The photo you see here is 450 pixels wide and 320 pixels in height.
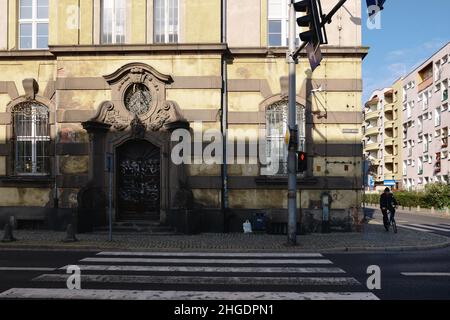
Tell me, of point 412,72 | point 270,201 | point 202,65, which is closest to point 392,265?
point 270,201

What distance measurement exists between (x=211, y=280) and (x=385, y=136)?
262ft

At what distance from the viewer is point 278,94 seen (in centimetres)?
1748

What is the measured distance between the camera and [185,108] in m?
17.3

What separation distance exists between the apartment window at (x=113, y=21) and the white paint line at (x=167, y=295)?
12.1 metres

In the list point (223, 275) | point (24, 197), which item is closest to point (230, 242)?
point (223, 275)

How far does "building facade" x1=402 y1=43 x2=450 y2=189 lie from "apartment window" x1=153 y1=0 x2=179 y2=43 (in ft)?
136

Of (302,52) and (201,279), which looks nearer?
(201,279)

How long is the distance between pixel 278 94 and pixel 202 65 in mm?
3026

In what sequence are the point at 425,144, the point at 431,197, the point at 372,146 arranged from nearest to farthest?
the point at 431,197
the point at 425,144
the point at 372,146

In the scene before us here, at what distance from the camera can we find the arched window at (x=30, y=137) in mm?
18172

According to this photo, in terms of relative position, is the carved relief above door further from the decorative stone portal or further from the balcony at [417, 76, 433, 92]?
the balcony at [417, 76, 433, 92]

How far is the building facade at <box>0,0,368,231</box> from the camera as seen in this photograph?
677 inches

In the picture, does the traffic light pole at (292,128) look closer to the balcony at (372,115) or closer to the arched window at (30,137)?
the arched window at (30,137)

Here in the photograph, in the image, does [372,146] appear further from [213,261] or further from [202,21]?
[213,261]
